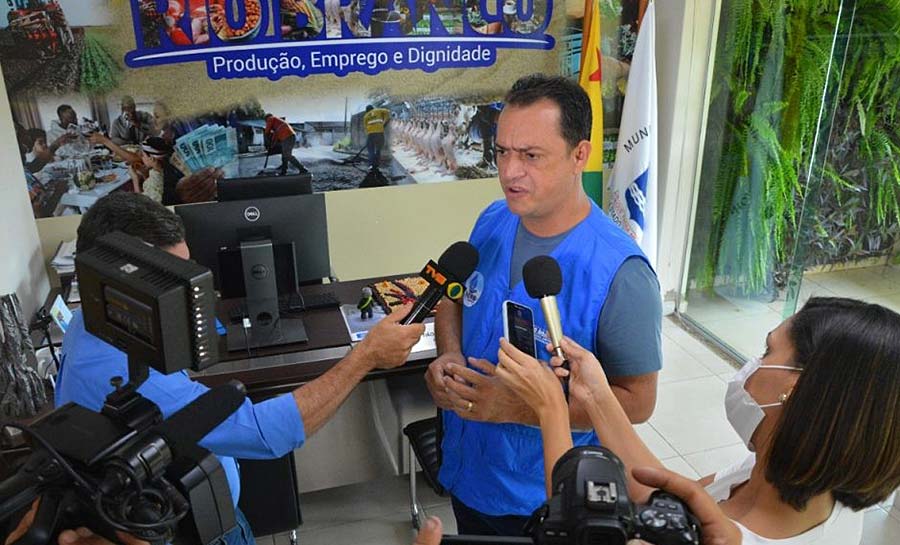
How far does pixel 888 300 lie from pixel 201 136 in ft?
14.6

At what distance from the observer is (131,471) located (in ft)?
2.46

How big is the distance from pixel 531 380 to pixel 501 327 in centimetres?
34

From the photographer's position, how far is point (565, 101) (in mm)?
1614

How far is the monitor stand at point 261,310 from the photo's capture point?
2340mm

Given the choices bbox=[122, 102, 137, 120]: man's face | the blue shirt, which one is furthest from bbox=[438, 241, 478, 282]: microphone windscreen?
bbox=[122, 102, 137, 120]: man's face

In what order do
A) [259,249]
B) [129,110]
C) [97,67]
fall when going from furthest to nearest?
[129,110], [97,67], [259,249]

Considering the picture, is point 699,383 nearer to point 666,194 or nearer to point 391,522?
point 666,194

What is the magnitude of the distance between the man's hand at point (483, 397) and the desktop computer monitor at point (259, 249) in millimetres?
1010

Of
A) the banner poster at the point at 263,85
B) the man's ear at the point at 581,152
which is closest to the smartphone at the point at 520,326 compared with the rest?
the man's ear at the point at 581,152

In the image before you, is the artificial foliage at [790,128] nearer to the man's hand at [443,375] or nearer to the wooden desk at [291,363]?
the wooden desk at [291,363]

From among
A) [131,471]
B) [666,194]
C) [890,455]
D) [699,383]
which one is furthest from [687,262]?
[131,471]

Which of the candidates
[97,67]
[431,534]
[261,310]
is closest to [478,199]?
[261,310]

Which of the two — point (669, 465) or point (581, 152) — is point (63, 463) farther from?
point (669, 465)

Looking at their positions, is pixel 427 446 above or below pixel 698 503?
below
